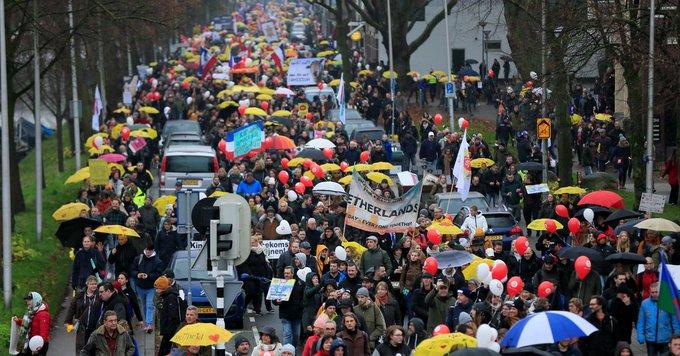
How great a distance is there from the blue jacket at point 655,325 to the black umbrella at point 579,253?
2910 mm

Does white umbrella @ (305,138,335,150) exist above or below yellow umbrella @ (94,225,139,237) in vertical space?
above

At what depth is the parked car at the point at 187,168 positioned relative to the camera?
126 feet

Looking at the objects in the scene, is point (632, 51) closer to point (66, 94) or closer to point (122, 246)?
point (122, 246)

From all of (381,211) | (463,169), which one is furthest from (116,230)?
(463,169)

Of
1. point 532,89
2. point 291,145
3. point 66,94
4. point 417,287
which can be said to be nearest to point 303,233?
point 417,287

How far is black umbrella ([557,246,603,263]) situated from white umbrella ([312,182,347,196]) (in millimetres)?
9977

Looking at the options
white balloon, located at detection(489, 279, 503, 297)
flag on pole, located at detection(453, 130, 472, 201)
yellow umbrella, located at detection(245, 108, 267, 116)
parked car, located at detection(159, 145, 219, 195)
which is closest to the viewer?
white balloon, located at detection(489, 279, 503, 297)

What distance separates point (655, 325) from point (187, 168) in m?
21.1

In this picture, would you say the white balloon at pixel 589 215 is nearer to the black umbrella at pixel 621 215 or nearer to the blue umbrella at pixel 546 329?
the black umbrella at pixel 621 215

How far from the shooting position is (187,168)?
39.0 m

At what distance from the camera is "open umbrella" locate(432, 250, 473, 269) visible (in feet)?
72.9

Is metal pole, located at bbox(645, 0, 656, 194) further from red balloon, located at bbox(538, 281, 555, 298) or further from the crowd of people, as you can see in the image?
red balloon, located at bbox(538, 281, 555, 298)

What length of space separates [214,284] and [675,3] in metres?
15.5

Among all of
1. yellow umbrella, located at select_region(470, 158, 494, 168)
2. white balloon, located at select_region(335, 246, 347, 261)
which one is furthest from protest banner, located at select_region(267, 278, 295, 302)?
yellow umbrella, located at select_region(470, 158, 494, 168)
